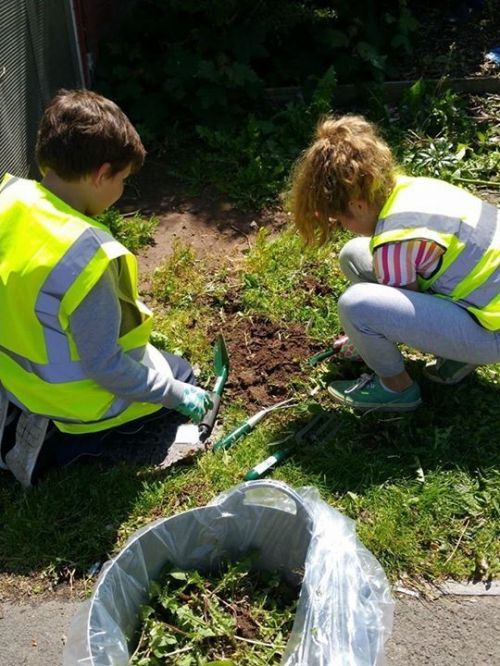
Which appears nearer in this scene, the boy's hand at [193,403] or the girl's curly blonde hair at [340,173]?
the girl's curly blonde hair at [340,173]

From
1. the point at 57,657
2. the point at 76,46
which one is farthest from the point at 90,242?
the point at 76,46

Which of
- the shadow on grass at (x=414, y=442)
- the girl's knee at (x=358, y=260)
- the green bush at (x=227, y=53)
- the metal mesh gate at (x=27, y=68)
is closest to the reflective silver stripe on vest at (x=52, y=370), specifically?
the shadow on grass at (x=414, y=442)

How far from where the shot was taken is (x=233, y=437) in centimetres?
280

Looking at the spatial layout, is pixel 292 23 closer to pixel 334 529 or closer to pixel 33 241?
pixel 33 241

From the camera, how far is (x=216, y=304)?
140 inches

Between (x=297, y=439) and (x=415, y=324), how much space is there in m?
0.63

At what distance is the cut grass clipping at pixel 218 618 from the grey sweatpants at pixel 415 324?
944 mm

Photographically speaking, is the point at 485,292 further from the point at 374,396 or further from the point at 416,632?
the point at 416,632

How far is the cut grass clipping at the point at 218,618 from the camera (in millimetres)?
2061

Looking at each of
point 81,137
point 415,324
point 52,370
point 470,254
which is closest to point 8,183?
point 81,137

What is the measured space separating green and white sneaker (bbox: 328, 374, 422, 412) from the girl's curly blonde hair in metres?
0.63

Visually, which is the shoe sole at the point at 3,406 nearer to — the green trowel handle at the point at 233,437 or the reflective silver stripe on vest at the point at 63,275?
the reflective silver stripe on vest at the point at 63,275

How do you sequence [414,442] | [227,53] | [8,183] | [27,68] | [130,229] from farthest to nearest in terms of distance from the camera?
1. [227,53]
2. [130,229]
3. [27,68]
4. [414,442]
5. [8,183]

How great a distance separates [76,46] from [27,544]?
3.61m
